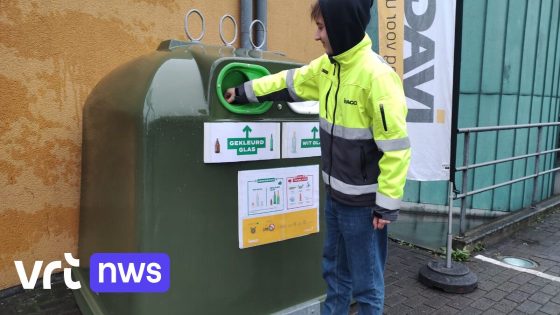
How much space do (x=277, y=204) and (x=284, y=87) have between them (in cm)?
65

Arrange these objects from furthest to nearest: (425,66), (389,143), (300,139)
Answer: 1. (425,66)
2. (300,139)
3. (389,143)

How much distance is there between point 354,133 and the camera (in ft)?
6.76

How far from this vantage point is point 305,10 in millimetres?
4758

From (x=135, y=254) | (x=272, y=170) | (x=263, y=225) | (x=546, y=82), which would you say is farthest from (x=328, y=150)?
(x=546, y=82)

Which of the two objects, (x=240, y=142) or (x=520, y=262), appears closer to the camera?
(x=240, y=142)

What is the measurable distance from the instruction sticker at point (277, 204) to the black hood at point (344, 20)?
78cm

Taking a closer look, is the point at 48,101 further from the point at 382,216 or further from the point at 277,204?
the point at 382,216

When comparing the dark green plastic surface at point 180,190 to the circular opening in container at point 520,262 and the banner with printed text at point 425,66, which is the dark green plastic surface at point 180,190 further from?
the circular opening in container at point 520,262

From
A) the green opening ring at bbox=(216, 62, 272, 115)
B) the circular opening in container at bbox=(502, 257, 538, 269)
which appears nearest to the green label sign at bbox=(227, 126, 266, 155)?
the green opening ring at bbox=(216, 62, 272, 115)

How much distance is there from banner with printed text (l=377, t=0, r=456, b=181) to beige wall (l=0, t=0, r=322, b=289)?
6.55 feet

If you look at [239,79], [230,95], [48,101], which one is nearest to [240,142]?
[230,95]

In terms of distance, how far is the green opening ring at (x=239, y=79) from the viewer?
221 cm

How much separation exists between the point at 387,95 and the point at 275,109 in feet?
2.26

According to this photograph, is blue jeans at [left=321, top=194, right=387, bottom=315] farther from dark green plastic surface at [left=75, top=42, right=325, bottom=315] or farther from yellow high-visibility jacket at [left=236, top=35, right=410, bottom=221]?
dark green plastic surface at [left=75, top=42, right=325, bottom=315]
